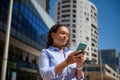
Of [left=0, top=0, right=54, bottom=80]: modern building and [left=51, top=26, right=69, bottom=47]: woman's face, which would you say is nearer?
[left=51, top=26, right=69, bottom=47]: woman's face

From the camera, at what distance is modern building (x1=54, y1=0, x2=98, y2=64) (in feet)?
380

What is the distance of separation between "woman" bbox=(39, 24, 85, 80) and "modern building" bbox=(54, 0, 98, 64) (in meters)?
111

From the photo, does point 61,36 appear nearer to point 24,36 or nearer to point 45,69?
point 45,69

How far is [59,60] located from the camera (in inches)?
103

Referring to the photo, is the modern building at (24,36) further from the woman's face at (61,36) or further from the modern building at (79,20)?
the modern building at (79,20)

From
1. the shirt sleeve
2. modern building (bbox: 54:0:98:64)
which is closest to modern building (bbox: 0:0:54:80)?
the shirt sleeve

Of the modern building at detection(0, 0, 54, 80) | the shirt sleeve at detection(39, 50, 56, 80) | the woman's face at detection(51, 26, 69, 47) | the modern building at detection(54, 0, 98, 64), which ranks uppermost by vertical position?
the modern building at detection(54, 0, 98, 64)

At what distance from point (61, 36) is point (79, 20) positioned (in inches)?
4520

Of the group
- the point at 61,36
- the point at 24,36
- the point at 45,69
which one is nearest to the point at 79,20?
the point at 24,36

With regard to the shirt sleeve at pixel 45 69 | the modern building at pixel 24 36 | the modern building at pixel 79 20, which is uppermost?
the modern building at pixel 79 20

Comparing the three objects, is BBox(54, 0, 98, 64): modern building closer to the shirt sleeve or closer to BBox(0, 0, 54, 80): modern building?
BBox(0, 0, 54, 80): modern building

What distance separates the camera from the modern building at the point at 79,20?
115938mm

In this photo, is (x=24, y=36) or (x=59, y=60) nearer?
(x=59, y=60)

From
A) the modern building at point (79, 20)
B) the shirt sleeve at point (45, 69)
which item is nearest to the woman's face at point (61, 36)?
the shirt sleeve at point (45, 69)
